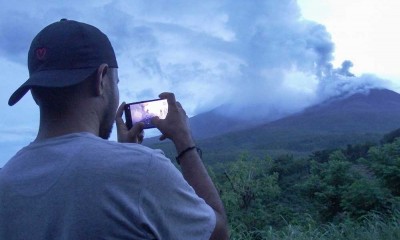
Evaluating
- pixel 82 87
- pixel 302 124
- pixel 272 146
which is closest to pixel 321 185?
pixel 82 87

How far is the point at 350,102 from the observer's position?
93062 millimetres

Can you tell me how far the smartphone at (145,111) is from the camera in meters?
1.84

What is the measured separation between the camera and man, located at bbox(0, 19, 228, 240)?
1.27m

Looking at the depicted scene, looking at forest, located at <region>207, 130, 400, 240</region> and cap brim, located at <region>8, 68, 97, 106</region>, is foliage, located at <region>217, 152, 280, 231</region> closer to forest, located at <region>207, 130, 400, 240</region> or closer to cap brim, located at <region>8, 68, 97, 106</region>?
forest, located at <region>207, 130, 400, 240</region>

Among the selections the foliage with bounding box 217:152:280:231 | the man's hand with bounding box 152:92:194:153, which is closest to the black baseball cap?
the man's hand with bounding box 152:92:194:153

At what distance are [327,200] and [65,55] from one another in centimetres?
1066

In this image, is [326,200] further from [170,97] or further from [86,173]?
[86,173]

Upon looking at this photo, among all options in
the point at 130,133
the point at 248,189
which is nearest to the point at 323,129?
the point at 248,189

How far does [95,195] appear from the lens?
4.16 feet

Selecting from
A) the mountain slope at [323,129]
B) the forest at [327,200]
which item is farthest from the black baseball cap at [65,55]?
the mountain slope at [323,129]

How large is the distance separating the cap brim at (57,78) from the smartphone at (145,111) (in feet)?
1.34

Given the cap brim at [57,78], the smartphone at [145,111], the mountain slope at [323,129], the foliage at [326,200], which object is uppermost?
the mountain slope at [323,129]

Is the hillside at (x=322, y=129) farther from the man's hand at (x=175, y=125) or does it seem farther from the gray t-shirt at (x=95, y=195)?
the gray t-shirt at (x=95, y=195)

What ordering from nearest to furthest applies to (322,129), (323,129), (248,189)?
1. (248,189)
2. (323,129)
3. (322,129)
